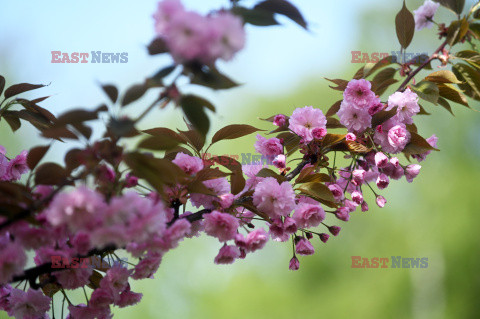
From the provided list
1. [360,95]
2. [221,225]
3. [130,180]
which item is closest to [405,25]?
[360,95]

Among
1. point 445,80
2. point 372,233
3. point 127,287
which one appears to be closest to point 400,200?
point 372,233

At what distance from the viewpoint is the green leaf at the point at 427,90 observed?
1127 mm

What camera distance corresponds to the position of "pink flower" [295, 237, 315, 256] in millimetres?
1039

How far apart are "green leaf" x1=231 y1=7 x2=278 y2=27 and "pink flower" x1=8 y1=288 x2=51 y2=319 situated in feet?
2.10

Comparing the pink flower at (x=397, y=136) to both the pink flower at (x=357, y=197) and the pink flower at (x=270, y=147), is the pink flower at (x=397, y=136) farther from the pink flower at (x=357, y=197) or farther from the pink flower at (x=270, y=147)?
the pink flower at (x=270, y=147)

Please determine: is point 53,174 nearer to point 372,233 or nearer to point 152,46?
point 152,46

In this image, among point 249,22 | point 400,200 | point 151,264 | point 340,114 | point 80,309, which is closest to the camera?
point 249,22

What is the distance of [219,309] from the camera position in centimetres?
596

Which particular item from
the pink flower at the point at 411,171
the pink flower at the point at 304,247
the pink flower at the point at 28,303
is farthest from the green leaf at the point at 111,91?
the pink flower at the point at 411,171

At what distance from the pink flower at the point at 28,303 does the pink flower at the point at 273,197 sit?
453 mm

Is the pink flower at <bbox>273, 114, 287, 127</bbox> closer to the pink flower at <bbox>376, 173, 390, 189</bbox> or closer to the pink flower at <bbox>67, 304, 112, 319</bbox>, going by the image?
the pink flower at <bbox>376, 173, 390, 189</bbox>

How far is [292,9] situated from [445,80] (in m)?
0.63

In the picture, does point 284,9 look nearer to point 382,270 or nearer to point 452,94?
point 452,94

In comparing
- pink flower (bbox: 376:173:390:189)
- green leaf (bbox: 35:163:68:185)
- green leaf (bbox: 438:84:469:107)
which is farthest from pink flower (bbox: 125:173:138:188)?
green leaf (bbox: 438:84:469:107)
